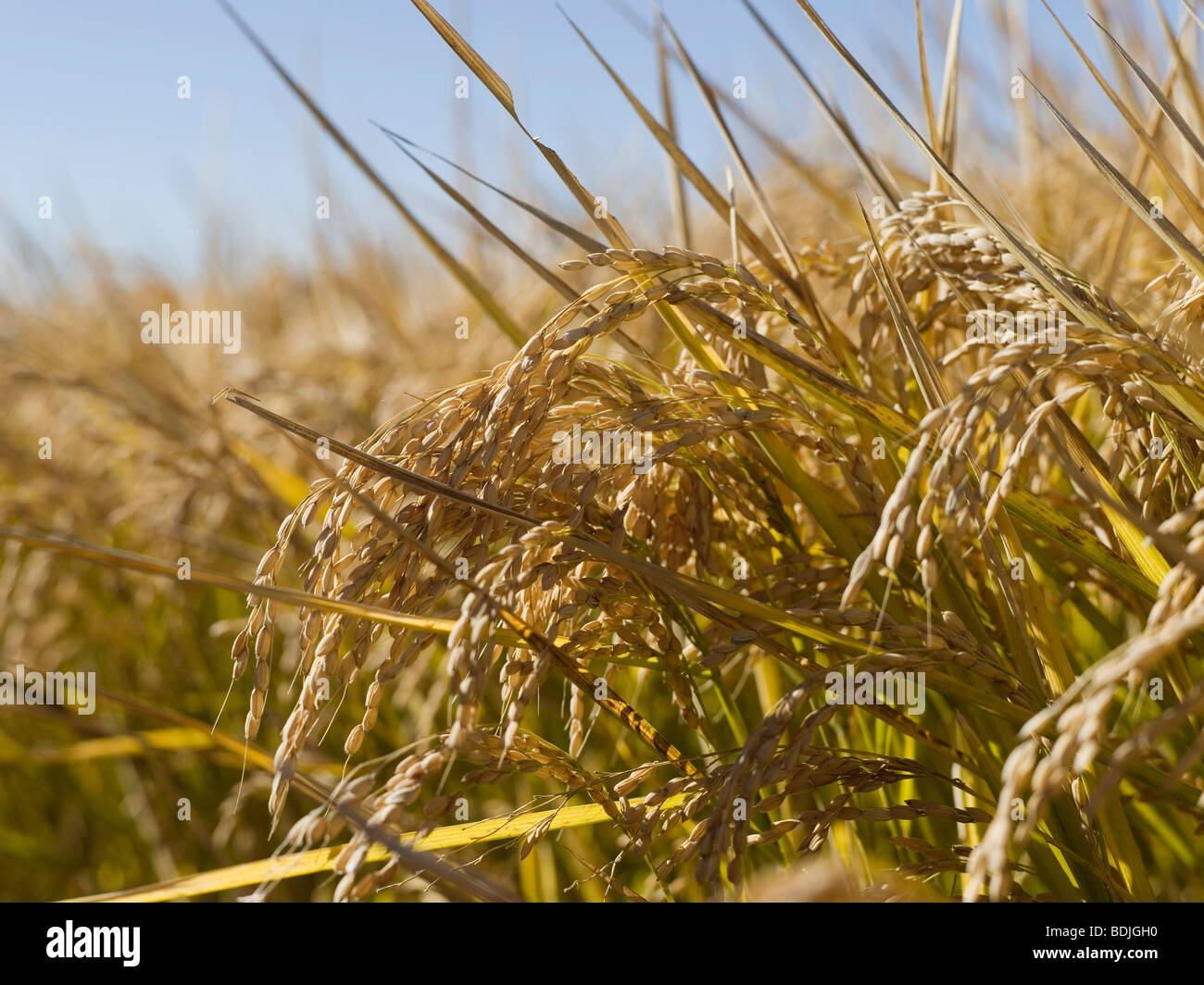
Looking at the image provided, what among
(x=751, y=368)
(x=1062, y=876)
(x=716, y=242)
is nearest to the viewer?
(x=1062, y=876)

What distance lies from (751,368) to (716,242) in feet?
11.6

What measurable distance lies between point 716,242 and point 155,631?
3.05m

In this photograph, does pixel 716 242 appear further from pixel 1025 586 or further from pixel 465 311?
pixel 1025 586

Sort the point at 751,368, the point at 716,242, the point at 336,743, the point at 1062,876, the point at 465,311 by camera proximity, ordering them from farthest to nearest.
Result: the point at 465,311 → the point at 716,242 → the point at 336,743 → the point at 751,368 → the point at 1062,876

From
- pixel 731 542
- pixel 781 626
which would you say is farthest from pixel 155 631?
pixel 781 626

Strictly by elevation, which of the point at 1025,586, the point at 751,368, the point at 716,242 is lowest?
the point at 1025,586
